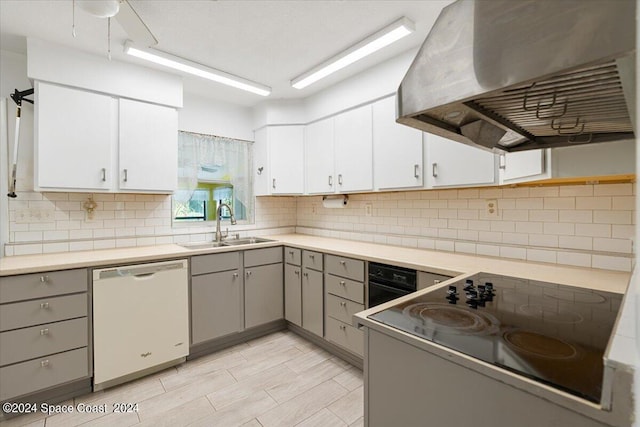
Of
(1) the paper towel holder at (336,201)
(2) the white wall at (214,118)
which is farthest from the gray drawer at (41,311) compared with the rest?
(1) the paper towel holder at (336,201)

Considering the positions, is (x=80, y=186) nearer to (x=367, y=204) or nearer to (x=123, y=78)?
(x=123, y=78)

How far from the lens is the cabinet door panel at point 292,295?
2.97 m

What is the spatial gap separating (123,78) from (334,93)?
6.30 feet

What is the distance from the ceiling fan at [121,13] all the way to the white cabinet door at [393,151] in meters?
1.79

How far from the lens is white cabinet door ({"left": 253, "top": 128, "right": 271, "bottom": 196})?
3555 millimetres

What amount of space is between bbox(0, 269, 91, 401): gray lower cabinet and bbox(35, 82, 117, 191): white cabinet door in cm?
78

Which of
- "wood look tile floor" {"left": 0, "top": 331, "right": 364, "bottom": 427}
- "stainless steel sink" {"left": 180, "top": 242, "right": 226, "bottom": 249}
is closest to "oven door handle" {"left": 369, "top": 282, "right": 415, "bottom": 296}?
"wood look tile floor" {"left": 0, "top": 331, "right": 364, "bottom": 427}

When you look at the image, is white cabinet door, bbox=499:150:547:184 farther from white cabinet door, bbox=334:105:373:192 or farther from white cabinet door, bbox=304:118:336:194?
white cabinet door, bbox=304:118:336:194

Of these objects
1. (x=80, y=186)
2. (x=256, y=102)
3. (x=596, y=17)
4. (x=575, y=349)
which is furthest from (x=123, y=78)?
(x=575, y=349)

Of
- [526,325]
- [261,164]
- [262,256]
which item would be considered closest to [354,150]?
[261,164]

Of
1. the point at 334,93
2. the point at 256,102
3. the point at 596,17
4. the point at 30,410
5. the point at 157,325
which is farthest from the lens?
the point at 256,102

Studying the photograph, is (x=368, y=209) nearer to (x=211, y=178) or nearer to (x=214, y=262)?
(x=214, y=262)

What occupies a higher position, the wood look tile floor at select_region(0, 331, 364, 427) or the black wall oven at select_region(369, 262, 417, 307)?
the black wall oven at select_region(369, 262, 417, 307)

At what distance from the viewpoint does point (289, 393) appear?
7.06ft
